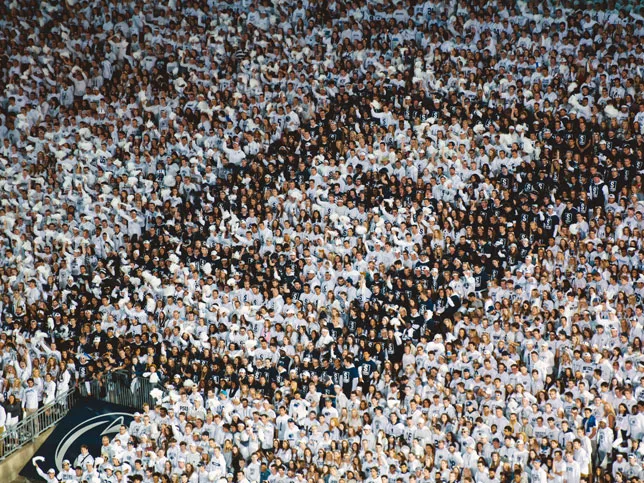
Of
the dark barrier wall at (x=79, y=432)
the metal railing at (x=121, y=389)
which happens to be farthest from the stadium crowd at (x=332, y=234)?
the dark barrier wall at (x=79, y=432)

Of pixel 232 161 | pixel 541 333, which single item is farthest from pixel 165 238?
pixel 541 333

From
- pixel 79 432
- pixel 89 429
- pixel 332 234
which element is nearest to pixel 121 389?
pixel 89 429

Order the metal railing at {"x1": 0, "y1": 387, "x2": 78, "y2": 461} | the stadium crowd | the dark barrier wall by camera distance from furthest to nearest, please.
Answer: the metal railing at {"x1": 0, "y1": 387, "x2": 78, "y2": 461}
the dark barrier wall
the stadium crowd

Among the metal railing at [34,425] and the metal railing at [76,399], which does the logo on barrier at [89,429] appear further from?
the metal railing at [34,425]

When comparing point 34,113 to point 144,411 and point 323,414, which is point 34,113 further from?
point 323,414

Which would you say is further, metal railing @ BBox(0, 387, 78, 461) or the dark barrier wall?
metal railing @ BBox(0, 387, 78, 461)

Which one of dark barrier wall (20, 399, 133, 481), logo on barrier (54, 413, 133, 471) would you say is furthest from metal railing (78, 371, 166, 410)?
logo on barrier (54, 413, 133, 471)

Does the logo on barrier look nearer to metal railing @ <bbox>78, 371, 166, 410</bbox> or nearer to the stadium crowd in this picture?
metal railing @ <bbox>78, 371, 166, 410</bbox>
